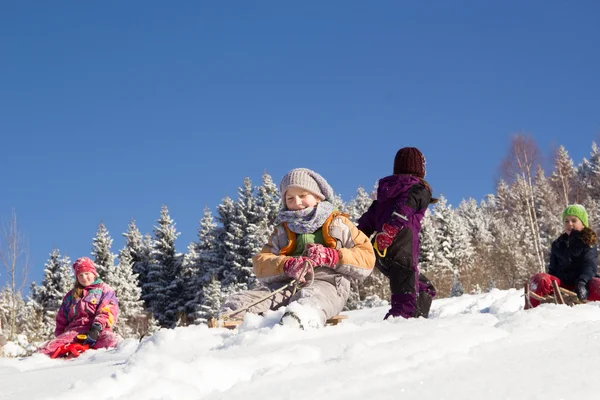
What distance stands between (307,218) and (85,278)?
3638 millimetres

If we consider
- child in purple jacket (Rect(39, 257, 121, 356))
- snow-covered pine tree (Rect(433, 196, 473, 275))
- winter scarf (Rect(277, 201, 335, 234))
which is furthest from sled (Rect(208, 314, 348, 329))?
snow-covered pine tree (Rect(433, 196, 473, 275))

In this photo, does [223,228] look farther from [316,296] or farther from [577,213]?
[316,296]

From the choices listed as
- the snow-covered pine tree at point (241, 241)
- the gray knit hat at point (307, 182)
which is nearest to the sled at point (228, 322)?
the gray knit hat at point (307, 182)

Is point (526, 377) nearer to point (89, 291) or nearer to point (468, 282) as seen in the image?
point (89, 291)

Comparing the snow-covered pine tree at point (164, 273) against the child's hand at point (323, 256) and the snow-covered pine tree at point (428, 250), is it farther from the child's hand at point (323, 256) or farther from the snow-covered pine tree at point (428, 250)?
the child's hand at point (323, 256)

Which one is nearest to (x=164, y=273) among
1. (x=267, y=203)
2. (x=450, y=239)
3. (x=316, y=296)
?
(x=267, y=203)

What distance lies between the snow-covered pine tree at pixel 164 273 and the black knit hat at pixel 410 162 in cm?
3084

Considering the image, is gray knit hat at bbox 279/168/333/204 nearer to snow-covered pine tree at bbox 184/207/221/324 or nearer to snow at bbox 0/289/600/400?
snow at bbox 0/289/600/400

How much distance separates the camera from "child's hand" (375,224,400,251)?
5.32 m

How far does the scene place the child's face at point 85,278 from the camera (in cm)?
735

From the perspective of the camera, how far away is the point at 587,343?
2840 millimetres

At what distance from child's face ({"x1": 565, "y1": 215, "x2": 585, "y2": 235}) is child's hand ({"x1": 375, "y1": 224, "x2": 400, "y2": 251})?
9.79 ft

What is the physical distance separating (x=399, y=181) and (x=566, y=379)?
3439mm

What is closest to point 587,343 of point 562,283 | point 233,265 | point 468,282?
point 562,283
